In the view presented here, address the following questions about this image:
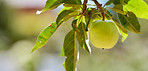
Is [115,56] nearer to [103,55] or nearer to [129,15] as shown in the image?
[103,55]

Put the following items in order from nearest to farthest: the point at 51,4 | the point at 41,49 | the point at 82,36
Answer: the point at 51,4 < the point at 82,36 < the point at 41,49

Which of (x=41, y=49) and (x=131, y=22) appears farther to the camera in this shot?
(x=41, y=49)

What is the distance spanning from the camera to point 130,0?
78 centimetres

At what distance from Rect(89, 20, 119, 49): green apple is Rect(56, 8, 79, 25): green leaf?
0.09 meters

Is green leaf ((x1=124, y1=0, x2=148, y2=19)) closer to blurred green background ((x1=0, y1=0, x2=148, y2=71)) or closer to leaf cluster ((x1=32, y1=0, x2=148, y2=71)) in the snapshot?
leaf cluster ((x1=32, y1=0, x2=148, y2=71))

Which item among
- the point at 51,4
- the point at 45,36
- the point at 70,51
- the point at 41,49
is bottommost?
the point at 41,49

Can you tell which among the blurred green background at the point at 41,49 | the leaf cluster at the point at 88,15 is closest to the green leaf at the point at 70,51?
the leaf cluster at the point at 88,15

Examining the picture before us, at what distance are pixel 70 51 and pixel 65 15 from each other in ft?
0.65

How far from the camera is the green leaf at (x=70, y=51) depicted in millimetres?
876

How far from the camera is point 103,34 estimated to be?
0.80 meters

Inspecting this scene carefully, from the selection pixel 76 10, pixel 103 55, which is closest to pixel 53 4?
pixel 76 10

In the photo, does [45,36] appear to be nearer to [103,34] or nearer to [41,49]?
[103,34]

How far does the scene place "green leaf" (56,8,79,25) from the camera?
74 centimetres

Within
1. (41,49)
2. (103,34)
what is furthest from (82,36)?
(41,49)
